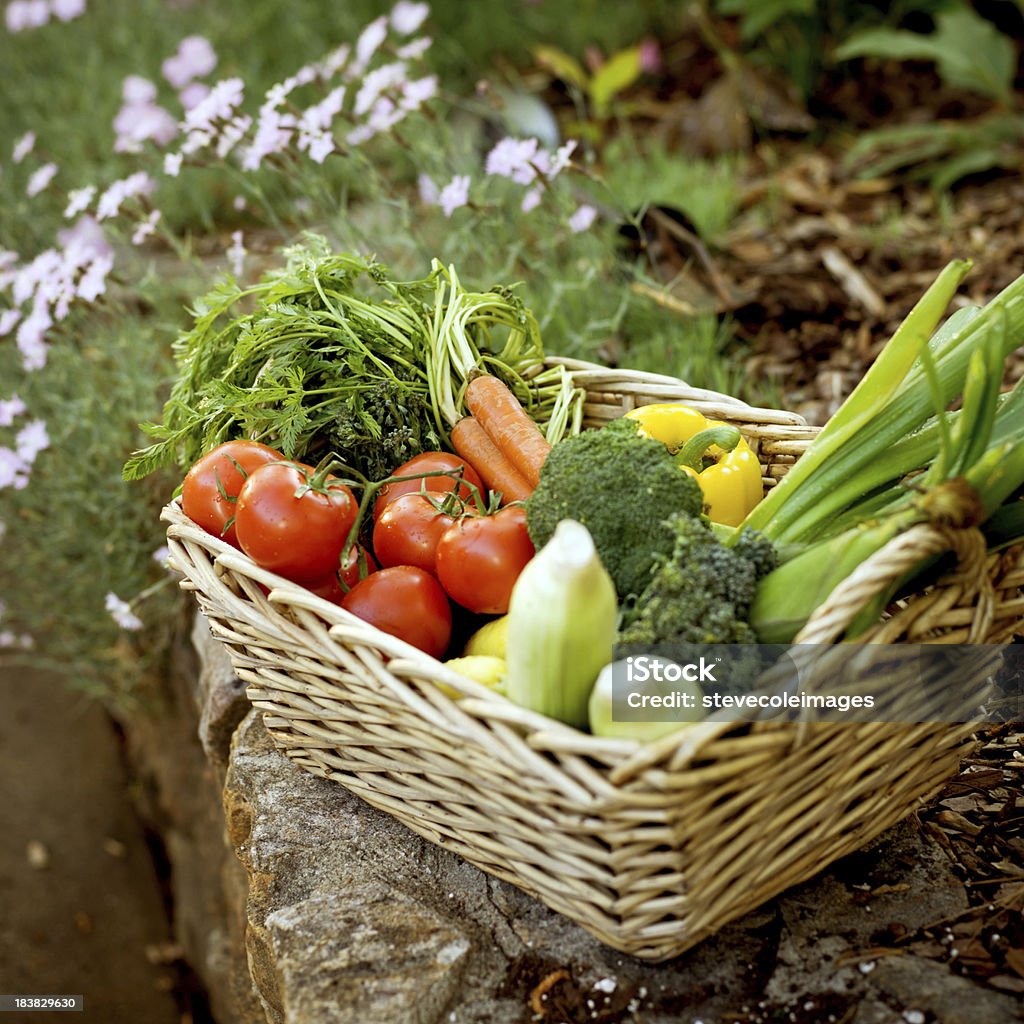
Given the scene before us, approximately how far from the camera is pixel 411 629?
1.61 metres

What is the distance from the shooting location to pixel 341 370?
192cm

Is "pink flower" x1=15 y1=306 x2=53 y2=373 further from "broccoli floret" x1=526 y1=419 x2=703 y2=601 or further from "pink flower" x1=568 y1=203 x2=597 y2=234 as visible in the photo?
"broccoli floret" x1=526 y1=419 x2=703 y2=601

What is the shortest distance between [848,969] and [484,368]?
3.85 feet

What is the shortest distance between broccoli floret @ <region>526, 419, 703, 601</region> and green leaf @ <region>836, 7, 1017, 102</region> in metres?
2.96

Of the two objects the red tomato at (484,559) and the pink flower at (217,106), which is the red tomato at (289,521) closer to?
the red tomato at (484,559)

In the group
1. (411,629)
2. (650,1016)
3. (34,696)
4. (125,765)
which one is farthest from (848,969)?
(34,696)

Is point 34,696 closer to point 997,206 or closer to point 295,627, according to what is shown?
point 295,627

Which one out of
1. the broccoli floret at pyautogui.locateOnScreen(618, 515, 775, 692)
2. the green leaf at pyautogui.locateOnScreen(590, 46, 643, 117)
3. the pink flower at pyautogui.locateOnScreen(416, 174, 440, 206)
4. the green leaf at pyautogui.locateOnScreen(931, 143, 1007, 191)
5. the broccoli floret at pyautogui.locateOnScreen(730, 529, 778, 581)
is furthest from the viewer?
the green leaf at pyautogui.locateOnScreen(590, 46, 643, 117)

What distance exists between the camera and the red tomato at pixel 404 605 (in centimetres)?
161

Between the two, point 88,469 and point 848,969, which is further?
point 88,469

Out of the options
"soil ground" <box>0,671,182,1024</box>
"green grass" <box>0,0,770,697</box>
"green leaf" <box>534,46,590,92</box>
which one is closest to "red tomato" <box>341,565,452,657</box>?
"green grass" <box>0,0,770,697</box>
